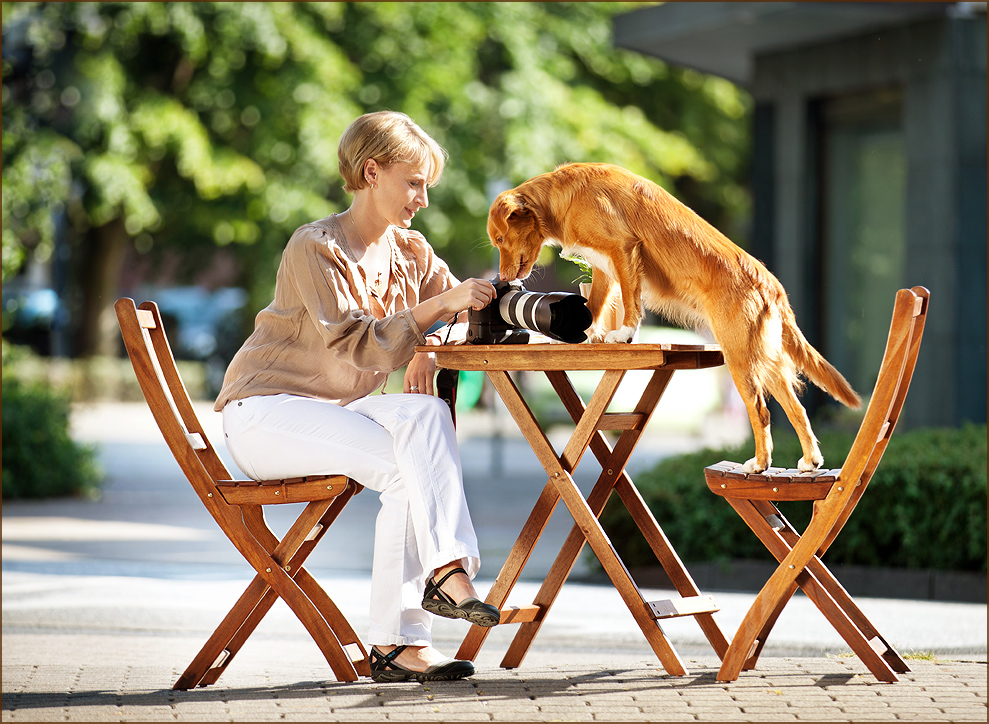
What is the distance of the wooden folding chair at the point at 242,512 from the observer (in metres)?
3.56

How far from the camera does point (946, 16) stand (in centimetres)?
927

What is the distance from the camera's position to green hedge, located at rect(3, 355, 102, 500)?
31.0 ft

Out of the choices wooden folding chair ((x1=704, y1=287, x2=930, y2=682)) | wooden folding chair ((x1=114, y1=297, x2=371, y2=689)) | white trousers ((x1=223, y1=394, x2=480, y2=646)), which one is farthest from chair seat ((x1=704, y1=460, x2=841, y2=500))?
wooden folding chair ((x1=114, y1=297, x2=371, y2=689))

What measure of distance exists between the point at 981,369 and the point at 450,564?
6.99 metres

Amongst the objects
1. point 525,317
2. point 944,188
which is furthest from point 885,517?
point 944,188

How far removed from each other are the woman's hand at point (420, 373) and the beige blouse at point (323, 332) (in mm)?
88

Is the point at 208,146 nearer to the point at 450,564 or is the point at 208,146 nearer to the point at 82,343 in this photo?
the point at 82,343

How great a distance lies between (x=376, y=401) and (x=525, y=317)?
1.81 feet

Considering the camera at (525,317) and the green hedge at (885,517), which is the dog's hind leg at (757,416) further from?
the green hedge at (885,517)

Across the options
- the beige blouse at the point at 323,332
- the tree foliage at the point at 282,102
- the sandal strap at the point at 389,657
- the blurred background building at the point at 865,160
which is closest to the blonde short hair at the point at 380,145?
the beige blouse at the point at 323,332

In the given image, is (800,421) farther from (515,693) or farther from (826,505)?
(515,693)

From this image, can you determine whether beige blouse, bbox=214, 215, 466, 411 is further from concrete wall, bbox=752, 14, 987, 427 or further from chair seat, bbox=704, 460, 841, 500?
concrete wall, bbox=752, 14, 987, 427

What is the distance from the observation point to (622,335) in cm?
349

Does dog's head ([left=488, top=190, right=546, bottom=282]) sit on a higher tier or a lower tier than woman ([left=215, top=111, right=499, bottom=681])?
higher
